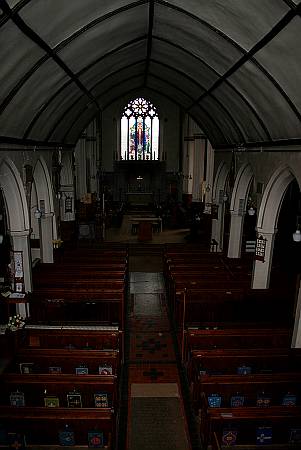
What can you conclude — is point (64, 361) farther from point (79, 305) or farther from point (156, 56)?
point (156, 56)

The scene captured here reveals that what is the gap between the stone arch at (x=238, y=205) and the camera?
15139mm

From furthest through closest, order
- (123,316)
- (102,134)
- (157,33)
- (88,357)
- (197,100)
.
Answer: (102,134), (197,100), (123,316), (157,33), (88,357)

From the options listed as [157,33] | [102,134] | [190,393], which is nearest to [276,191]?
[157,33]

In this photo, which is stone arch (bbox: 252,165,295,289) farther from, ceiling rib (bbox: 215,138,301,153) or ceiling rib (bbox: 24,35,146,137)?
ceiling rib (bbox: 24,35,146,137)

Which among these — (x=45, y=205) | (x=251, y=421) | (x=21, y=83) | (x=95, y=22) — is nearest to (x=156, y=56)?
(x=95, y=22)

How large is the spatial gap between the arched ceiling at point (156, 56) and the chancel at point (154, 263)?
0.16ft

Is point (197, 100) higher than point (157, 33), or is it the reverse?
point (157, 33)

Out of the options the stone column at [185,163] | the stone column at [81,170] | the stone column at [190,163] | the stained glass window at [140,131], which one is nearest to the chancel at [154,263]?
the stone column at [81,170]

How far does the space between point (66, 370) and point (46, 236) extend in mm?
7165

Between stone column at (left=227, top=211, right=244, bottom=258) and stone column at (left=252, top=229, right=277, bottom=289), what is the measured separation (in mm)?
3409

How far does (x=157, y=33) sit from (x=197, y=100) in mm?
5673

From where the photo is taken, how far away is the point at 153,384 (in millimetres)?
9055

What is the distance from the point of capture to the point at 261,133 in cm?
1183

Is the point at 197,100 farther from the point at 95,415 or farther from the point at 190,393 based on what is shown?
the point at 95,415
